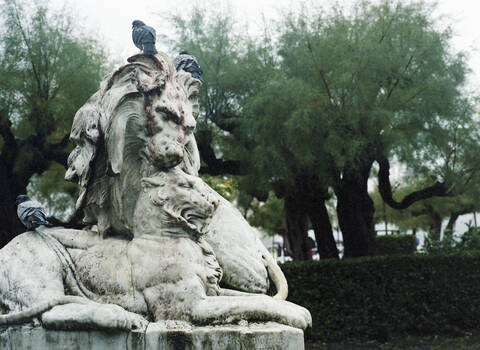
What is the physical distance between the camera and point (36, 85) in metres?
11.4

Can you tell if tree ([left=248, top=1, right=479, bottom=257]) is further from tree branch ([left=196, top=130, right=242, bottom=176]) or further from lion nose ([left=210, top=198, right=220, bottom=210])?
lion nose ([left=210, top=198, right=220, bottom=210])

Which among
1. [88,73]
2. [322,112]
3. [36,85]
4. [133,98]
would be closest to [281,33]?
[322,112]

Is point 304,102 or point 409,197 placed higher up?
point 304,102

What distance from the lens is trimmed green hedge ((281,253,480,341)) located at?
9812 mm

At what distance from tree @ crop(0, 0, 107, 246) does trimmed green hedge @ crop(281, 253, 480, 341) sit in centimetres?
525

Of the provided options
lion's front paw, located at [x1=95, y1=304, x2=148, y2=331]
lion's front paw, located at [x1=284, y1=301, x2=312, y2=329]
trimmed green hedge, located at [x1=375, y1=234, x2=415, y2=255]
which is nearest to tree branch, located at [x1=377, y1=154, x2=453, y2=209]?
trimmed green hedge, located at [x1=375, y1=234, x2=415, y2=255]

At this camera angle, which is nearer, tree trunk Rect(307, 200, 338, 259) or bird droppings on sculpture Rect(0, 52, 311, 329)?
bird droppings on sculpture Rect(0, 52, 311, 329)

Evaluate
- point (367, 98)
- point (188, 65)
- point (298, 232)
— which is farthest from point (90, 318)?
point (298, 232)

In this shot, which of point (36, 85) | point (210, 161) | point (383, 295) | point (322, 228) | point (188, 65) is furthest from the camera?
point (322, 228)

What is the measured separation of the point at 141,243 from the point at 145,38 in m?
1.07

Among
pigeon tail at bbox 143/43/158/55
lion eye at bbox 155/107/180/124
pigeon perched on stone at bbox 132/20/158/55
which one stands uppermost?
pigeon perched on stone at bbox 132/20/158/55

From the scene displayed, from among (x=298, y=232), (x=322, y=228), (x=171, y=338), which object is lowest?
(x=171, y=338)

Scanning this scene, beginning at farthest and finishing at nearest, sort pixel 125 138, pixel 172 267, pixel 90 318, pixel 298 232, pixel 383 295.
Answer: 1. pixel 298 232
2. pixel 383 295
3. pixel 125 138
4. pixel 172 267
5. pixel 90 318

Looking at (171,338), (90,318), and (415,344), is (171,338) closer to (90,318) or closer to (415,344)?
(90,318)
